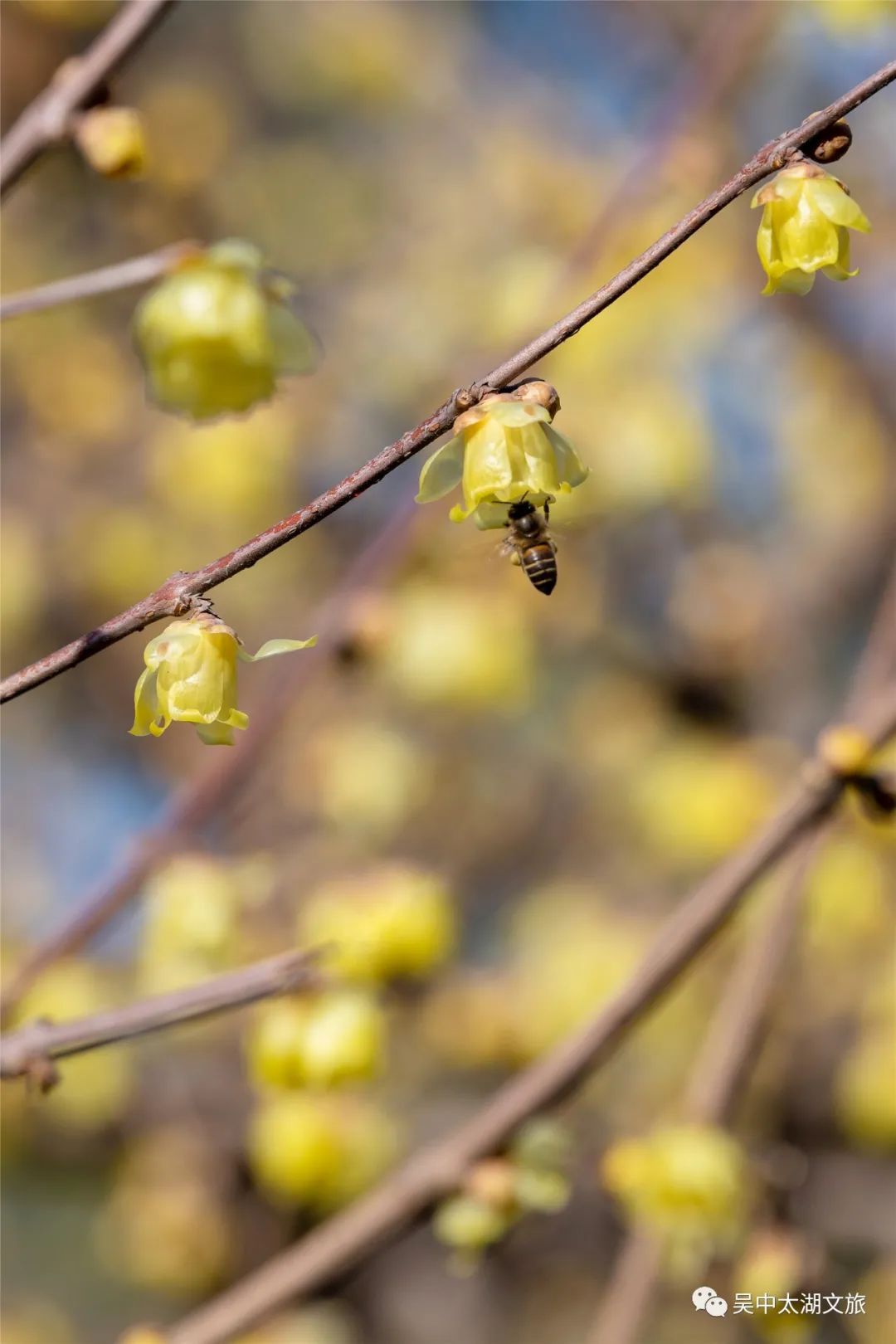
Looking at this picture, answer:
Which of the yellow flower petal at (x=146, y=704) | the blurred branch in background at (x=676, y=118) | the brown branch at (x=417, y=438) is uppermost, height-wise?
the blurred branch in background at (x=676, y=118)

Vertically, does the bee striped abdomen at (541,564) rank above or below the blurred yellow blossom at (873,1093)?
above

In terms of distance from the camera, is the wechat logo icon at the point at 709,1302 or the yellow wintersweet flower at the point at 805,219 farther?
the wechat logo icon at the point at 709,1302

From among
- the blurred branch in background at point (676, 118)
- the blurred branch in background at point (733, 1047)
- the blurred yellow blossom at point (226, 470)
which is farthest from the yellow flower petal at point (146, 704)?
the blurred yellow blossom at point (226, 470)

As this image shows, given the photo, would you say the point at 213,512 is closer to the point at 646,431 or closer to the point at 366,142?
the point at 646,431

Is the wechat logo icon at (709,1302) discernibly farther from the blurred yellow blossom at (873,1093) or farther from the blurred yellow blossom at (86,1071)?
the blurred yellow blossom at (86,1071)

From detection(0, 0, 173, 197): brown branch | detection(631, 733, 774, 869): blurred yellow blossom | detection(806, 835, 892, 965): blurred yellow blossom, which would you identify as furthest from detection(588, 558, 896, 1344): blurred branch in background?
detection(631, 733, 774, 869): blurred yellow blossom

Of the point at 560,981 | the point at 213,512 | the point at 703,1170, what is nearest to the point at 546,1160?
the point at 703,1170

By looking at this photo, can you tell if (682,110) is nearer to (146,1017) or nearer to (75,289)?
(75,289)

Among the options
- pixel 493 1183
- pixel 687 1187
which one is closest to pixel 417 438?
pixel 493 1183
